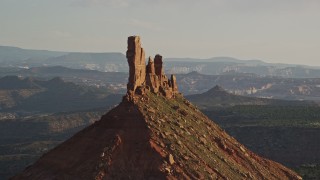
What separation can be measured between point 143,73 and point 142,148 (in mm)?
16590

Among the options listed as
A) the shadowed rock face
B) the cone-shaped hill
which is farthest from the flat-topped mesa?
the cone-shaped hill

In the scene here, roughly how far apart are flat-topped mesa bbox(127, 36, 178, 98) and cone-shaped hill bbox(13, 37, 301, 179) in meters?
0.14

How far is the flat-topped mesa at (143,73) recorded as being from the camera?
77.9m

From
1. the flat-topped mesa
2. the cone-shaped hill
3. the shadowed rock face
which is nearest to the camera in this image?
the cone-shaped hill

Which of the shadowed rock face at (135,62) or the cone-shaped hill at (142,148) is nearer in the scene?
the cone-shaped hill at (142,148)

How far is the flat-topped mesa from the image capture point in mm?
77875

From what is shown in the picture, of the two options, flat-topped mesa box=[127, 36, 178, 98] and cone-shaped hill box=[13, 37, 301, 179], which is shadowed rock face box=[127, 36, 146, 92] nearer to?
flat-topped mesa box=[127, 36, 178, 98]

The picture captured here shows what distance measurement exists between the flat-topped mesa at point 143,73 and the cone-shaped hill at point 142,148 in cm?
14

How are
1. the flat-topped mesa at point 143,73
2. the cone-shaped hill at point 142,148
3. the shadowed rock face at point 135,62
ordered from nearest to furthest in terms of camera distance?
the cone-shaped hill at point 142,148 < the shadowed rock face at point 135,62 < the flat-topped mesa at point 143,73

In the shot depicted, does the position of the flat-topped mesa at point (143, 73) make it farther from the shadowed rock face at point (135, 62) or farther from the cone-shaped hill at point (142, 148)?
the cone-shaped hill at point (142, 148)

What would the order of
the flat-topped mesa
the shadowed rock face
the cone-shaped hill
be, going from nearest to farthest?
the cone-shaped hill < the shadowed rock face < the flat-topped mesa

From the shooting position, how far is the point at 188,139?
7806cm

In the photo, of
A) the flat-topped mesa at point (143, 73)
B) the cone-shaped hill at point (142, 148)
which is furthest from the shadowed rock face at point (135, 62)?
the cone-shaped hill at point (142, 148)

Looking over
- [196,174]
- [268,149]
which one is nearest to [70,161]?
[196,174]
